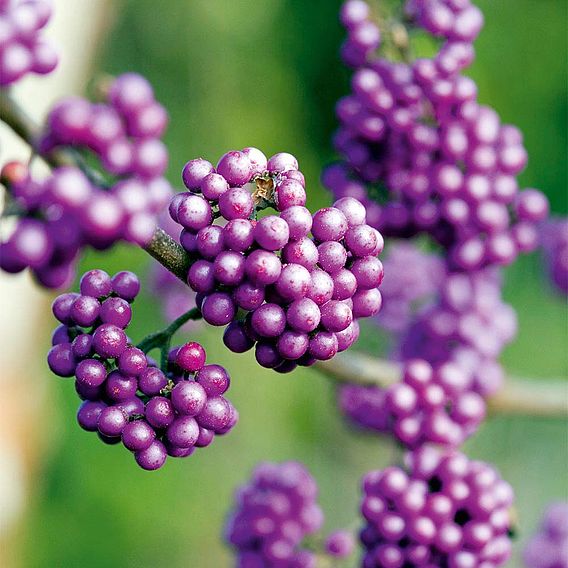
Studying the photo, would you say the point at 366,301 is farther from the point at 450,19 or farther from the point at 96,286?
the point at 450,19

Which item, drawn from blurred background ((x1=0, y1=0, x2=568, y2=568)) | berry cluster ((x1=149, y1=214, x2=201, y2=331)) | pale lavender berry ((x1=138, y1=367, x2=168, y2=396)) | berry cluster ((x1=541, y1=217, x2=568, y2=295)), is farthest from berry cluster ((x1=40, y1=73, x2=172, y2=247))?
blurred background ((x1=0, y1=0, x2=568, y2=568))

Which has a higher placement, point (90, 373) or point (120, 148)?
point (120, 148)

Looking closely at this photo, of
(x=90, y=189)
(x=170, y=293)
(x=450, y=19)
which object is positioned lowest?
(x=90, y=189)

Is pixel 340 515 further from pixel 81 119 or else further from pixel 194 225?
pixel 81 119

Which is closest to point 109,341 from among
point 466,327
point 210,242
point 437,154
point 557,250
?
point 210,242

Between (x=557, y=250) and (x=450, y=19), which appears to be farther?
(x=557, y=250)

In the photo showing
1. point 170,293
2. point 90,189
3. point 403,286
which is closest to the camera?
point 90,189

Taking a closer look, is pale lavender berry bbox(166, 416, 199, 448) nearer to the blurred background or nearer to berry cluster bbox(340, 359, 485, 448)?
berry cluster bbox(340, 359, 485, 448)
